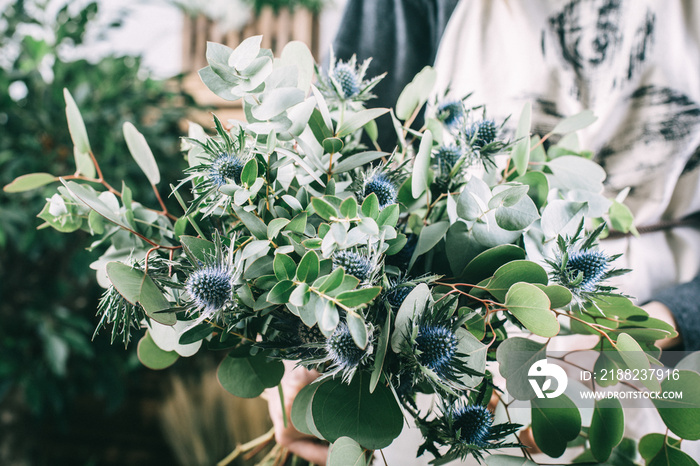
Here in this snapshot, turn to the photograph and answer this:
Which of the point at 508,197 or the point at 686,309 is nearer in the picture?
the point at 508,197

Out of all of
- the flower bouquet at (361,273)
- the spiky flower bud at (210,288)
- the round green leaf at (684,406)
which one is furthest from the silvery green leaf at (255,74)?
the round green leaf at (684,406)

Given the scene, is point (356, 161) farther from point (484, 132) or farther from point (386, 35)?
point (386, 35)

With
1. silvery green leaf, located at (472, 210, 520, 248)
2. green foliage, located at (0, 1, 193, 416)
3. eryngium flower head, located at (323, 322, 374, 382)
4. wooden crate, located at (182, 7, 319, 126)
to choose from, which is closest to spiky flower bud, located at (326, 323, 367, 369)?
eryngium flower head, located at (323, 322, 374, 382)

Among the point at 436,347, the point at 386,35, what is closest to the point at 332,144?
the point at 436,347

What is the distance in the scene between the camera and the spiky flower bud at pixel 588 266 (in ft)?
0.83

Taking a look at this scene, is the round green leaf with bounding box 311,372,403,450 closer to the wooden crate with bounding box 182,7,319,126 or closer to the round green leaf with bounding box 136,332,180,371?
the round green leaf with bounding box 136,332,180,371

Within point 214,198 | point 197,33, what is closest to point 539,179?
point 214,198

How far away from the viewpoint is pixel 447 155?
0.31 metres

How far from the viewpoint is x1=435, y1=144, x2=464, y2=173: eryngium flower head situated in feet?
1.02

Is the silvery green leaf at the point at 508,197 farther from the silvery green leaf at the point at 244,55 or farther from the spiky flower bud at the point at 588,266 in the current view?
the silvery green leaf at the point at 244,55

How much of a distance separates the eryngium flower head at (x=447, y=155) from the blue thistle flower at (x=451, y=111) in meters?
0.04

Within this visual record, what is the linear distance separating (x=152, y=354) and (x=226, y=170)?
0.55 feet

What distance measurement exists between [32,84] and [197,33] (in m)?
0.73

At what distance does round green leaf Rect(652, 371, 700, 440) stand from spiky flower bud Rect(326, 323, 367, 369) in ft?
0.64
